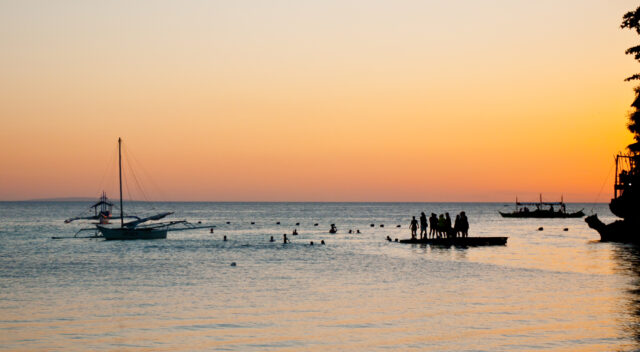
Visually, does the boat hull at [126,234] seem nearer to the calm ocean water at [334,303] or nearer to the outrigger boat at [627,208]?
the calm ocean water at [334,303]

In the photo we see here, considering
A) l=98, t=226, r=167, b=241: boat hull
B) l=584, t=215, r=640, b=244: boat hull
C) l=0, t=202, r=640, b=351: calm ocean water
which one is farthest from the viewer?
l=98, t=226, r=167, b=241: boat hull

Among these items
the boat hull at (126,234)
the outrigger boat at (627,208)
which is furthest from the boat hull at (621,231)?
the boat hull at (126,234)

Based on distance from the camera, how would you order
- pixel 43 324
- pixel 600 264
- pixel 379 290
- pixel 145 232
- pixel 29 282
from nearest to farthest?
pixel 43 324, pixel 379 290, pixel 29 282, pixel 600 264, pixel 145 232

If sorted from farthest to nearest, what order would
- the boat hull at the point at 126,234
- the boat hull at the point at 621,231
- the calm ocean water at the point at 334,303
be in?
1. the boat hull at the point at 126,234
2. the boat hull at the point at 621,231
3. the calm ocean water at the point at 334,303

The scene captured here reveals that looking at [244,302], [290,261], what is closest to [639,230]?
[290,261]

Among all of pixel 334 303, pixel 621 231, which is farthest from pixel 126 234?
pixel 334 303

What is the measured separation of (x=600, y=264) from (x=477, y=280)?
11539 millimetres

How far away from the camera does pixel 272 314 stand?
81.9 feet

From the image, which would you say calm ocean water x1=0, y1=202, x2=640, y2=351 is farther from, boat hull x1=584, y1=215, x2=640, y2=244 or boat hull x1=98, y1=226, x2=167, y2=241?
boat hull x1=98, y1=226, x2=167, y2=241

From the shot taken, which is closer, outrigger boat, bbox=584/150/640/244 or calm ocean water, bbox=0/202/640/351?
calm ocean water, bbox=0/202/640/351

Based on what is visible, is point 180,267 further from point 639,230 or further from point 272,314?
point 639,230

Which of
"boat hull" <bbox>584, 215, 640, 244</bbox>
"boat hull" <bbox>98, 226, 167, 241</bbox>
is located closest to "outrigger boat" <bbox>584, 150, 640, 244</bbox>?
"boat hull" <bbox>584, 215, 640, 244</bbox>

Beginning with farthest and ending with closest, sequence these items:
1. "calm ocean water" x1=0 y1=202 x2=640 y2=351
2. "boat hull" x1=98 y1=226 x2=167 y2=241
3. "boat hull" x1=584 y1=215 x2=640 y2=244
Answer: "boat hull" x1=98 y1=226 x2=167 y2=241 → "boat hull" x1=584 y1=215 x2=640 y2=244 → "calm ocean water" x1=0 y1=202 x2=640 y2=351

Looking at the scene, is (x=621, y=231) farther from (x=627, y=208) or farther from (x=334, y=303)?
(x=334, y=303)
